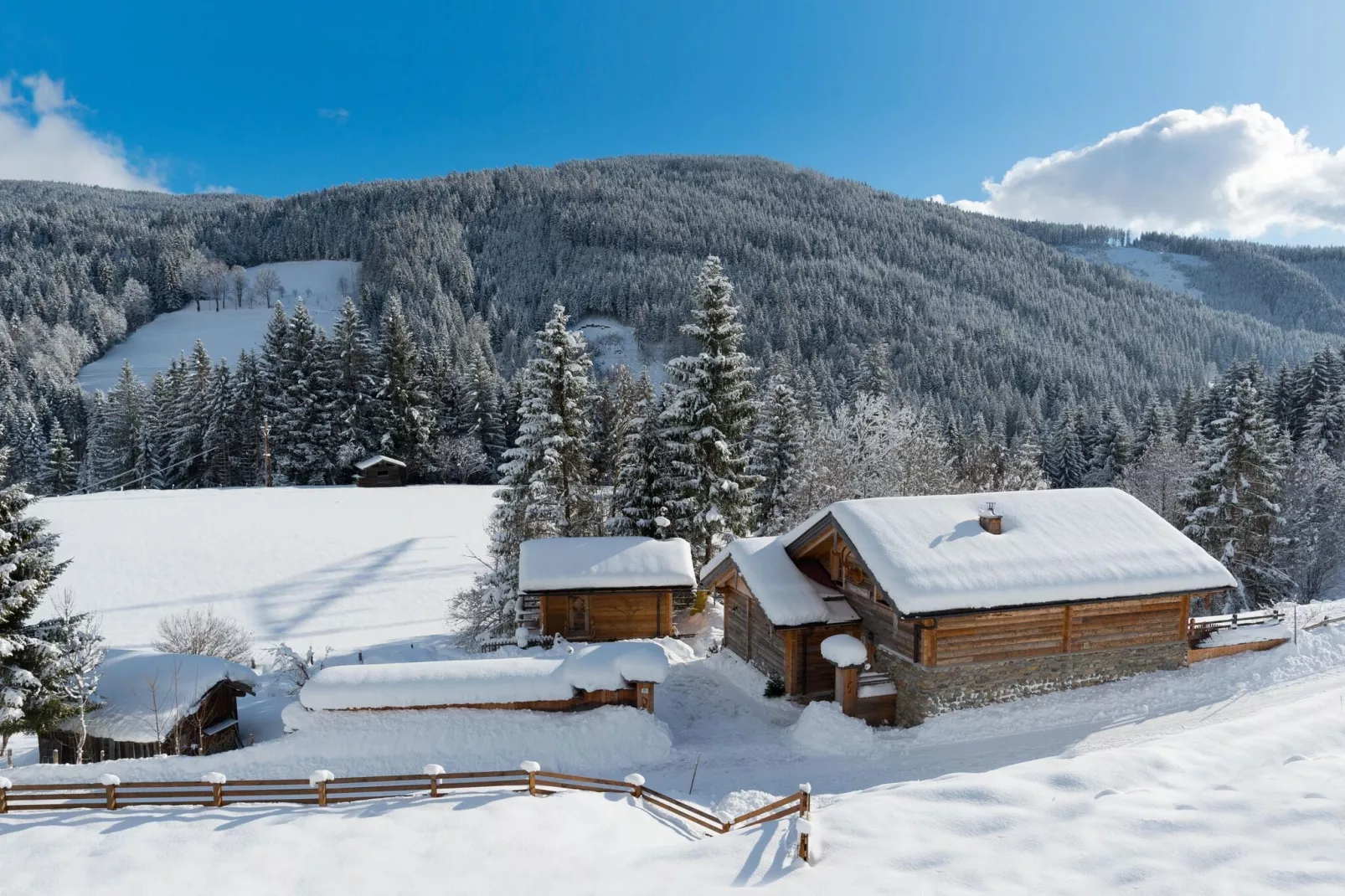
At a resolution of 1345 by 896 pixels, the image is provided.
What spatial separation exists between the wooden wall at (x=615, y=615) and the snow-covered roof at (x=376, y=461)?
32.1m

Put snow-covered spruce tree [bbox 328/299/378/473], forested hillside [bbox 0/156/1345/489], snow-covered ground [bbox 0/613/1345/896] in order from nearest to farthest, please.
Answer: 1. snow-covered ground [bbox 0/613/1345/896]
2. snow-covered spruce tree [bbox 328/299/378/473]
3. forested hillside [bbox 0/156/1345/489]

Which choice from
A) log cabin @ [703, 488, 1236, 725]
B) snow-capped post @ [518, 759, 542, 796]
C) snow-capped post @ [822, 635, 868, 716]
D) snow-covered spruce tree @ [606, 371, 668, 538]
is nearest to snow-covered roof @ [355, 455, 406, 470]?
snow-covered spruce tree @ [606, 371, 668, 538]

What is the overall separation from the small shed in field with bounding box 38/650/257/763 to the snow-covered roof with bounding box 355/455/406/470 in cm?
3247

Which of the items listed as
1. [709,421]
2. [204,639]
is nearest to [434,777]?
[204,639]

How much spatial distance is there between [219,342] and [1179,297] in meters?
236

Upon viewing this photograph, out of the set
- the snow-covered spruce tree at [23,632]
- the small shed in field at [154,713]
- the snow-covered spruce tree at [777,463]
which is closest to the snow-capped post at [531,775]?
the small shed in field at [154,713]

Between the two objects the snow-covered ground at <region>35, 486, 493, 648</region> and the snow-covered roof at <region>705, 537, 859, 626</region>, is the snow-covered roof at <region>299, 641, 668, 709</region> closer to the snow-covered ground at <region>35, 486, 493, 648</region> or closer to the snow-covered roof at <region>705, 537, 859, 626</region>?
the snow-covered roof at <region>705, 537, 859, 626</region>

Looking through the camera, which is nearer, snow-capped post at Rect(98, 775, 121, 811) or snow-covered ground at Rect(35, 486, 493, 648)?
snow-capped post at Rect(98, 775, 121, 811)

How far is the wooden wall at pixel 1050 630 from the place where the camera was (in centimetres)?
1681

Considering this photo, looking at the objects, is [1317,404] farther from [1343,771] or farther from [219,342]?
[219,342]

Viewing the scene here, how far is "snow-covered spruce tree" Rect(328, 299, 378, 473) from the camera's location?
52969 millimetres

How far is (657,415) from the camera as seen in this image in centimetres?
2988

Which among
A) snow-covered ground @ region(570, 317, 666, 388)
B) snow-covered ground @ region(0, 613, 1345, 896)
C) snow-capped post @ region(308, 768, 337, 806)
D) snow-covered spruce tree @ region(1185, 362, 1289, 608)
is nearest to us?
snow-covered ground @ region(0, 613, 1345, 896)

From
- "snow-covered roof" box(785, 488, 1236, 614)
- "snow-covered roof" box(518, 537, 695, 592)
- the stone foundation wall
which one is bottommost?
the stone foundation wall
